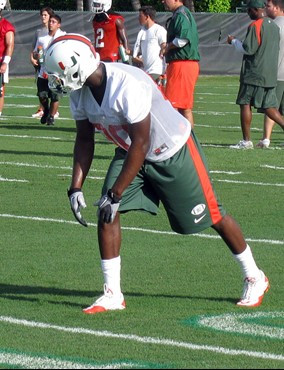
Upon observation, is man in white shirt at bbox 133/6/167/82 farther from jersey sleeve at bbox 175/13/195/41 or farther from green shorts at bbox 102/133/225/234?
green shorts at bbox 102/133/225/234

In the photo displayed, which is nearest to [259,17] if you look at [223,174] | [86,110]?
[223,174]

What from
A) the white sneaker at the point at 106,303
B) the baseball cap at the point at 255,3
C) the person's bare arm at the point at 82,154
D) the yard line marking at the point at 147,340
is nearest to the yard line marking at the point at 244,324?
the yard line marking at the point at 147,340

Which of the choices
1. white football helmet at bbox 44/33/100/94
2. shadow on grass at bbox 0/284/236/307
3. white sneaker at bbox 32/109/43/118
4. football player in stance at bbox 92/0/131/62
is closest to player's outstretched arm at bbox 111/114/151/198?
white football helmet at bbox 44/33/100/94

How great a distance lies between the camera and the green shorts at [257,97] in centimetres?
1509

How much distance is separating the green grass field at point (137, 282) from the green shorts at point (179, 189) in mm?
544

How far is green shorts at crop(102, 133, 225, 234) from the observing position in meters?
6.77

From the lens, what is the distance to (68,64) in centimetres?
649

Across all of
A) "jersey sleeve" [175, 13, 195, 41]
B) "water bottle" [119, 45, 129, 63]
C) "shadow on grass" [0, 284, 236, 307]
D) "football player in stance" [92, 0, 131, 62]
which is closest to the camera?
"shadow on grass" [0, 284, 236, 307]

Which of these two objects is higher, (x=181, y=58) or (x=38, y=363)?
(x=38, y=363)

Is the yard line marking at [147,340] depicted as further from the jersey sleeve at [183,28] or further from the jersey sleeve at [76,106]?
the jersey sleeve at [183,28]

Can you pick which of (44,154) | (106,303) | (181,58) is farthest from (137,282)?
(44,154)

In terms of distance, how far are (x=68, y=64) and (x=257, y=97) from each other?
347 inches

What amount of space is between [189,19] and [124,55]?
2.50m

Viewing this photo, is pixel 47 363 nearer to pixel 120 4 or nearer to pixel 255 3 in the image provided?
pixel 255 3
